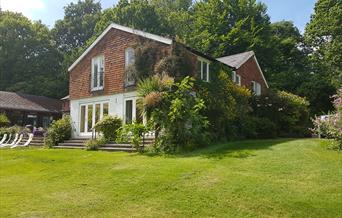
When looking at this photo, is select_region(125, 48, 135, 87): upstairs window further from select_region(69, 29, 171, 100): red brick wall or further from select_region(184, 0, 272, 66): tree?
select_region(184, 0, 272, 66): tree

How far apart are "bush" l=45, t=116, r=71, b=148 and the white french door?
903 millimetres

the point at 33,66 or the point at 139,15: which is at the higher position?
the point at 139,15

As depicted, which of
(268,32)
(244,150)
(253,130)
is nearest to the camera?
(244,150)

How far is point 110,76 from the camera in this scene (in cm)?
Answer: 2356

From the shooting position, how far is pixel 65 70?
51.9 meters

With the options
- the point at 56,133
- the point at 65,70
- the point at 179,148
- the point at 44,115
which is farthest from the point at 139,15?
the point at 179,148

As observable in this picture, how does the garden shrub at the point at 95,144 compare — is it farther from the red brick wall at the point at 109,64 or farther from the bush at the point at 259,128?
the bush at the point at 259,128

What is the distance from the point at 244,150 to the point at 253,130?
7560mm

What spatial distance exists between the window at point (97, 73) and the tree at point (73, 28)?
3740 centimetres

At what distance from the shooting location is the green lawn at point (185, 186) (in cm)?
802

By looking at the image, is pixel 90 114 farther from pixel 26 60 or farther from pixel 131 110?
pixel 26 60

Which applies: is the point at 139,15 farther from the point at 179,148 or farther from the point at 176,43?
the point at 179,148

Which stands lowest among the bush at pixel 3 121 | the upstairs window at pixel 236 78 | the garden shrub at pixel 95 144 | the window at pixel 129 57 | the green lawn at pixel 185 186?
the green lawn at pixel 185 186

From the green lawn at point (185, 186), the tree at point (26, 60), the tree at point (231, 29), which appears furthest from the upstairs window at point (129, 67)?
the tree at point (26, 60)
